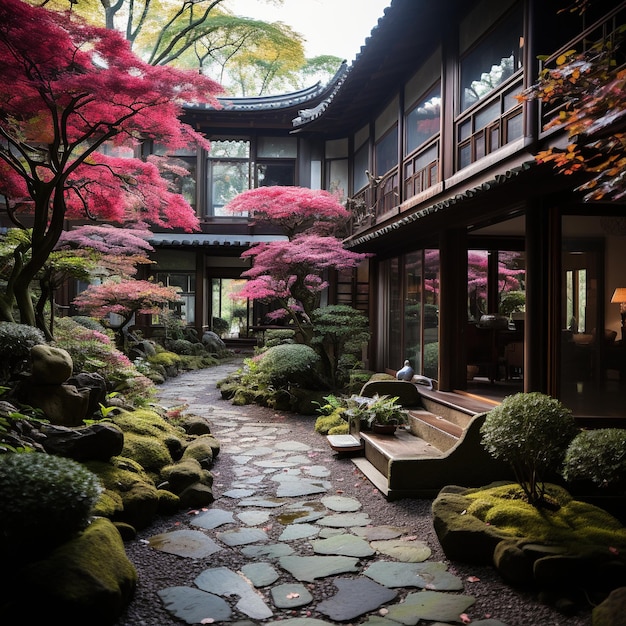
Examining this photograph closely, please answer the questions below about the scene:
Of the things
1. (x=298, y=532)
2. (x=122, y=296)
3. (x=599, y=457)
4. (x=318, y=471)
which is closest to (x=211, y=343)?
(x=122, y=296)

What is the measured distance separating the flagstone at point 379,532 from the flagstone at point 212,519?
1.21 metres

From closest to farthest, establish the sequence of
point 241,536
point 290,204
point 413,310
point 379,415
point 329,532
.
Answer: point 241,536 < point 329,532 < point 379,415 < point 413,310 < point 290,204

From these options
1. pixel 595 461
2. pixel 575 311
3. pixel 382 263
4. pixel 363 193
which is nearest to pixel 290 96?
pixel 363 193

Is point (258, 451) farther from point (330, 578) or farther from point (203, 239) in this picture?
point (203, 239)

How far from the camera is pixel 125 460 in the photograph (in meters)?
5.48

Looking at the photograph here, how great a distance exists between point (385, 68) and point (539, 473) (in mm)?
8426

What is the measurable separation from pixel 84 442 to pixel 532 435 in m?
3.95

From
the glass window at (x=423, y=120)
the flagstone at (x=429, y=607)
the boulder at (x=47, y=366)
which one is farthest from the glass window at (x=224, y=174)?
the flagstone at (x=429, y=607)

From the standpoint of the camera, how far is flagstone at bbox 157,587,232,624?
132 inches

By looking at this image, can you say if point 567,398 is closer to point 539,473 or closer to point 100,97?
point 539,473

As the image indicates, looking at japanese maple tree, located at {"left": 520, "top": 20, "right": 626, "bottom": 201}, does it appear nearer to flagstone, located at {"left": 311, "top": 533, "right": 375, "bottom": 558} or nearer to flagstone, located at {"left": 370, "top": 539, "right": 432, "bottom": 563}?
flagstone, located at {"left": 370, "top": 539, "right": 432, "bottom": 563}

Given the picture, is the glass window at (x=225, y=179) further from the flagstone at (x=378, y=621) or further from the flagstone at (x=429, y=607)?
the flagstone at (x=378, y=621)

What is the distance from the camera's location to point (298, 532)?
486 centimetres

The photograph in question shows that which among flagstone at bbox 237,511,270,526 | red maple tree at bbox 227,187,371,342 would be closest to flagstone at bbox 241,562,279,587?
flagstone at bbox 237,511,270,526
